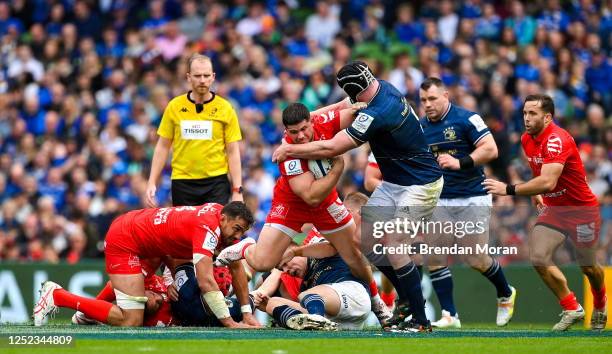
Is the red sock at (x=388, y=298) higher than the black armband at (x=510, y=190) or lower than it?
lower

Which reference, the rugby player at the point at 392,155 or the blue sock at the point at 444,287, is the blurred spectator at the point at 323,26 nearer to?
the blue sock at the point at 444,287

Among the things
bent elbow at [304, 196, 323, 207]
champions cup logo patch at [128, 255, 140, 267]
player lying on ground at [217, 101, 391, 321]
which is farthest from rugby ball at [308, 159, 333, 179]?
champions cup logo patch at [128, 255, 140, 267]

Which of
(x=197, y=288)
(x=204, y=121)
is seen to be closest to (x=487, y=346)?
(x=197, y=288)

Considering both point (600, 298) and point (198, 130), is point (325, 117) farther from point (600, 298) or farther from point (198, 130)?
point (600, 298)

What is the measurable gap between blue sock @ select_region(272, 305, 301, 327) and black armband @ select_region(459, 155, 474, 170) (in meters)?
2.50

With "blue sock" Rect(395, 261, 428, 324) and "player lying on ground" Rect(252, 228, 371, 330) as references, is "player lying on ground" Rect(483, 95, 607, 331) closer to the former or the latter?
"blue sock" Rect(395, 261, 428, 324)


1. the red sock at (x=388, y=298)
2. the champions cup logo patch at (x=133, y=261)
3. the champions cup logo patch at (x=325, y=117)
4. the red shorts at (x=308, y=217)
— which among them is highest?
the champions cup logo patch at (x=325, y=117)

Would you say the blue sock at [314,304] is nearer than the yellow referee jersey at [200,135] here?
Yes

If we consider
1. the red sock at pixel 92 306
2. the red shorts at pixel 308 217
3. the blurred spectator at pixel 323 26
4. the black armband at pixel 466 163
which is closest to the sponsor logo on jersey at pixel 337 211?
the red shorts at pixel 308 217

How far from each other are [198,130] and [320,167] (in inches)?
90.7

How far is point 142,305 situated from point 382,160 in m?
2.85

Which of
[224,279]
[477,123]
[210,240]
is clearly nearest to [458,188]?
[477,123]

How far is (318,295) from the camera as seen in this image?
38.8ft

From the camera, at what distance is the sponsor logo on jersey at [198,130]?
44.6 ft
